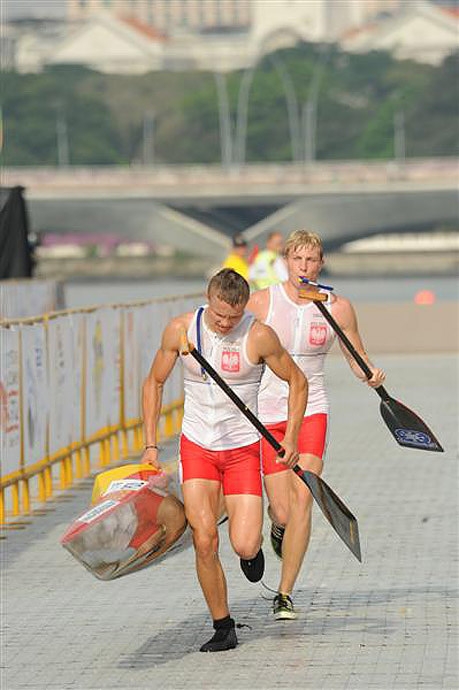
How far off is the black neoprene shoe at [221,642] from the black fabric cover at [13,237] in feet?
67.8

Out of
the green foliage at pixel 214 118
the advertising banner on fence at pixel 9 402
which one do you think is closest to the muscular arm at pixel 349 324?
the advertising banner on fence at pixel 9 402

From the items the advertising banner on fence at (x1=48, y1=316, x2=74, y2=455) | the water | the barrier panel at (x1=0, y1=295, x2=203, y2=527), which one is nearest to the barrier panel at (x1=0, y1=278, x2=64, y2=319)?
the barrier panel at (x1=0, y1=295, x2=203, y2=527)

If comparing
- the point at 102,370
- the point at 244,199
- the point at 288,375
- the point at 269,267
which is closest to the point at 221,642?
the point at 288,375

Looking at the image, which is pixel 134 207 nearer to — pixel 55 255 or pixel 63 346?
pixel 55 255

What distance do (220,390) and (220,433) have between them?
0.19 meters

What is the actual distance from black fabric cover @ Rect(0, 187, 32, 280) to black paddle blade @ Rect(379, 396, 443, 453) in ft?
64.1

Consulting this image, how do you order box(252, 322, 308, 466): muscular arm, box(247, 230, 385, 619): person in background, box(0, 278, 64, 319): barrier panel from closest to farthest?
1. box(252, 322, 308, 466): muscular arm
2. box(247, 230, 385, 619): person in background
3. box(0, 278, 64, 319): barrier panel

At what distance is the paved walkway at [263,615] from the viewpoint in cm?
818

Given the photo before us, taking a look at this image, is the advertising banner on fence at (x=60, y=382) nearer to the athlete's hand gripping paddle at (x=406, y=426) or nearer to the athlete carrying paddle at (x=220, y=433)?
the athlete's hand gripping paddle at (x=406, y=426)

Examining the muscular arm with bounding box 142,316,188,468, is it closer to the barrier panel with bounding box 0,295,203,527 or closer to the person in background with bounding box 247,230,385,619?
the person in background with bounding box 247,230,385,619

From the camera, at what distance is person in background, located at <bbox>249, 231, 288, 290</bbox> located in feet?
75.8

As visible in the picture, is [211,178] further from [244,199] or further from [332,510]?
[332,510]

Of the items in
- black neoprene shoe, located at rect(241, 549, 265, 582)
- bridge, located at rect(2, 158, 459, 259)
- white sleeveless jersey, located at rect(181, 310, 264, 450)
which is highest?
white sleeveless jersey, located at rect(181, 310, 264, 450)

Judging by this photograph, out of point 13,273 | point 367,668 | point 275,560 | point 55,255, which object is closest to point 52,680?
point 367,668
